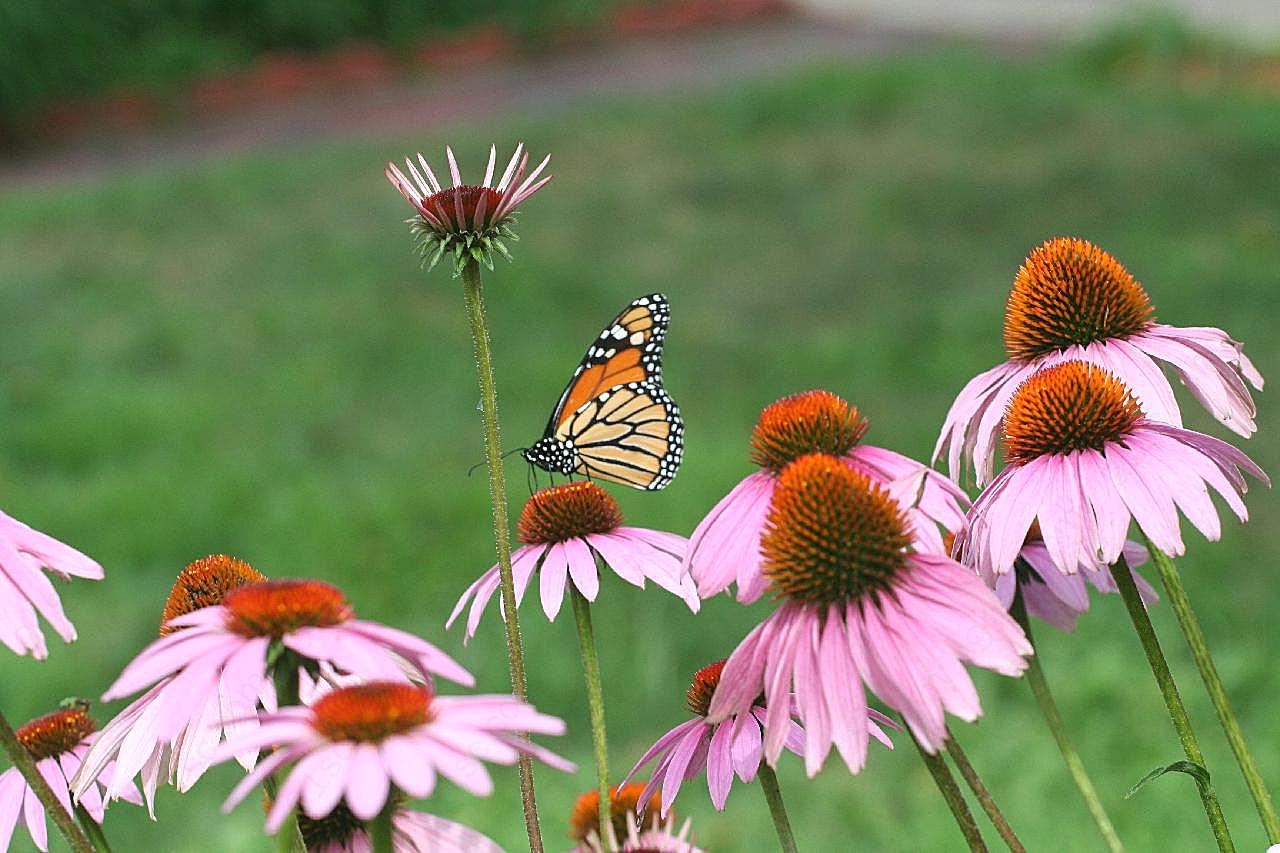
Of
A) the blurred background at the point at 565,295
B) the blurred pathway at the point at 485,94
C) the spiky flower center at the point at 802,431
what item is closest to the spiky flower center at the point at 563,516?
the spiky flower center at the point at 802,431

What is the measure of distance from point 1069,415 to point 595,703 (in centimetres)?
44

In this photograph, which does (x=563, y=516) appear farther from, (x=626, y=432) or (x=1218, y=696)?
(x=626, y=432)

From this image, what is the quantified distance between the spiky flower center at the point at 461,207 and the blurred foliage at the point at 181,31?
11.7 m

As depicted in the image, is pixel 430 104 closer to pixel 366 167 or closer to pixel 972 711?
pixel 366 167

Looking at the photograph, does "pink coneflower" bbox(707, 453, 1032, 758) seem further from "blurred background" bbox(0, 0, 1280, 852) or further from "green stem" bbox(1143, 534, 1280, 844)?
"blurred background" bbox(0, 0, 1280, 852)

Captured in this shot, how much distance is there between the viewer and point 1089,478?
3.76 ft

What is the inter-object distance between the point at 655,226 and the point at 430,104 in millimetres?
4837

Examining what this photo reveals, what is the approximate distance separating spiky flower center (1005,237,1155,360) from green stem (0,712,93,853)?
98 centimetres

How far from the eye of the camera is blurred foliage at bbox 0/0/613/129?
39.4 feet

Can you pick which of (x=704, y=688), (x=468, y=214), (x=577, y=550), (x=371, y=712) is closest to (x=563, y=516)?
(x=577, y=550)

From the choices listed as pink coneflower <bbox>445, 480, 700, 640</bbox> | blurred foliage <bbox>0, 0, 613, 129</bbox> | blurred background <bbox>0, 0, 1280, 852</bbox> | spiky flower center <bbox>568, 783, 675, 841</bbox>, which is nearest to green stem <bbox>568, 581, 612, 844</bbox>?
pink coneflower <bbox>445, 480, 700, 640</bbox>

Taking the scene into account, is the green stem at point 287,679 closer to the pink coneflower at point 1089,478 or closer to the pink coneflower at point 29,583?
the pink coneflower at point 29,583

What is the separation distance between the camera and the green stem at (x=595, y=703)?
99cm

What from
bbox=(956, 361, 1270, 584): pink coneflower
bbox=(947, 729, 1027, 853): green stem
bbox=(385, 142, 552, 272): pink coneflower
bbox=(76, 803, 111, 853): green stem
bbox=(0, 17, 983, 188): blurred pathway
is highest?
bbox=(0, 17, 983, 188): blurred pathway
